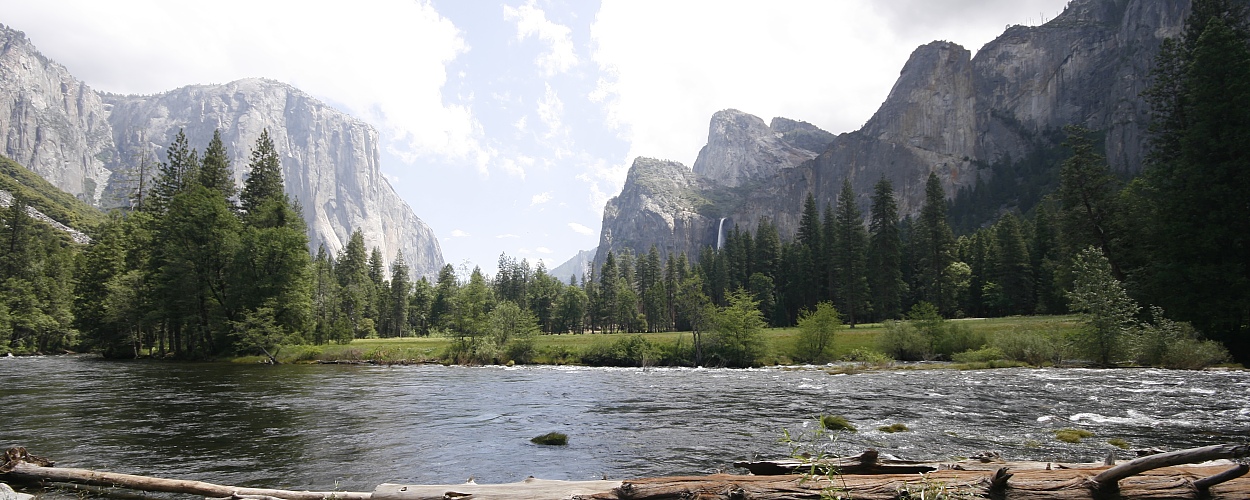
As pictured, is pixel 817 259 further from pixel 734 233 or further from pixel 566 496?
pixel 566 496

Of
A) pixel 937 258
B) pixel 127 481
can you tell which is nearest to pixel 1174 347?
pixel 127 481

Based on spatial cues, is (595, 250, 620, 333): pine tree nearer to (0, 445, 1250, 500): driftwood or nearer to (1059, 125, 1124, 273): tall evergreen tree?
(1059, 125, 1124, 273): tall evergreen tree

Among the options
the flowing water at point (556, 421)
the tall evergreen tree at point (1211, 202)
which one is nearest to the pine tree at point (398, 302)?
the flowing water at point (556, 421)

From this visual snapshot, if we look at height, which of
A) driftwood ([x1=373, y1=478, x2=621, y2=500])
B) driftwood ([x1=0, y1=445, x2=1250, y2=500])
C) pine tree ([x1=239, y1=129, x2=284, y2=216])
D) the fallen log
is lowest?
the fallen log

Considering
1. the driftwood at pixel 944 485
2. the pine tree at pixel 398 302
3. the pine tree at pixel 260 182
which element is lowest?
the driftwood at pixel 944 485

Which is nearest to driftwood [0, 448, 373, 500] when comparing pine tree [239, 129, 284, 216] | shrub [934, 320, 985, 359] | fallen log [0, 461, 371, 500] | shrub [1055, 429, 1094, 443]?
fallen log [0, 461, 371, 500]

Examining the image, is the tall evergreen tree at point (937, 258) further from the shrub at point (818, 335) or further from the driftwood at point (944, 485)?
the driftwood at point (944, 485)

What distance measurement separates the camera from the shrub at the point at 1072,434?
13.4 metres

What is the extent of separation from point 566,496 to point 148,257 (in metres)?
62.1

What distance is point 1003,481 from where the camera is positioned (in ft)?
Answer: 15.7

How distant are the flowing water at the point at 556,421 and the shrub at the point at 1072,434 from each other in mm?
271

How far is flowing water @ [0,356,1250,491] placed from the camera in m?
12.2

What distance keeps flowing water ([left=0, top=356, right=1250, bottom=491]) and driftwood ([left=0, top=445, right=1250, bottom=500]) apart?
572 cm

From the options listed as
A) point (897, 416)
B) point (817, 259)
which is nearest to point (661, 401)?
point (897, 416)
